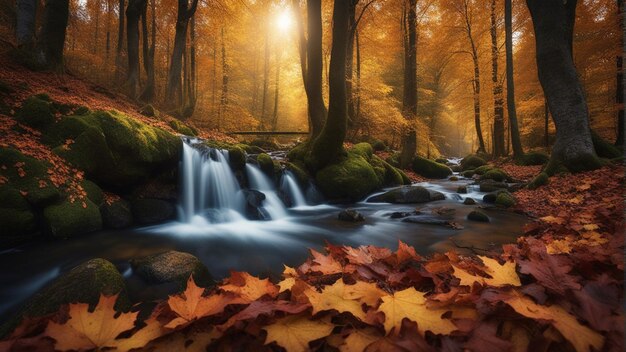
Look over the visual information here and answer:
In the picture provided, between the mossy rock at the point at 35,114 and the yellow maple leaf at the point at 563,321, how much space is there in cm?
731

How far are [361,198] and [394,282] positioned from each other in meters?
7.71

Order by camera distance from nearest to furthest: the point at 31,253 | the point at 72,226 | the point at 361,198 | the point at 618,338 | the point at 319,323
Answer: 1. the point at 618,338
2. the point at 319,323
3. the point at 31,253
4. the point at 72,226
5. the point at 361,198

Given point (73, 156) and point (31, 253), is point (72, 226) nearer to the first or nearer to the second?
point (31, 253)

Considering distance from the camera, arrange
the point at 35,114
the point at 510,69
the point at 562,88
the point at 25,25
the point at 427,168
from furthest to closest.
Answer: the point at 427,168
the point at 510,69
the point at 25,25
the point at 562,88
the point at 35,114

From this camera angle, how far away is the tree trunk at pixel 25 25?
8.50 m

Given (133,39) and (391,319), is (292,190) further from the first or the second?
(133,39)

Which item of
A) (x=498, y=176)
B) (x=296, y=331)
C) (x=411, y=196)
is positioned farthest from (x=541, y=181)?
(x=296, y=331)

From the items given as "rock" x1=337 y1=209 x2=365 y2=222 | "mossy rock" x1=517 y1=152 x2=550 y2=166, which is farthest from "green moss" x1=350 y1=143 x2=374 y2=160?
"mossy rock" x1=517 y1=152 x2=550 y2=166

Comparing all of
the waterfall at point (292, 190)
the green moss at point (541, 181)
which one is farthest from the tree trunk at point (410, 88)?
the waterfall at point (292, 190)

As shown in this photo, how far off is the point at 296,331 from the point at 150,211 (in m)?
5.88

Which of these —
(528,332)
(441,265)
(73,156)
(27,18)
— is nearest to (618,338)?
(528,332)

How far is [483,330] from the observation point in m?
1.00

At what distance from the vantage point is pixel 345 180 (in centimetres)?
897

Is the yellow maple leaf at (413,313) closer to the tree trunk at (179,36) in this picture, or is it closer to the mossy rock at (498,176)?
the mossy rock at (498,176)
